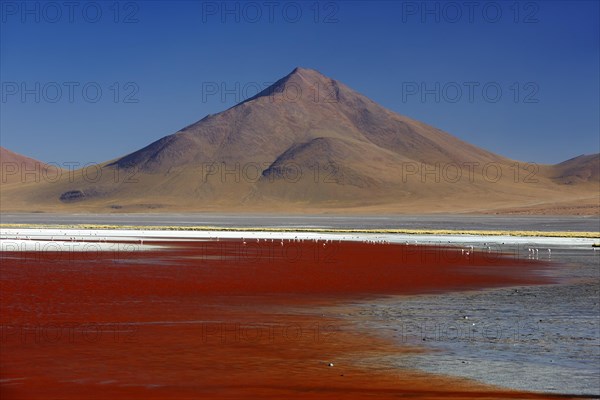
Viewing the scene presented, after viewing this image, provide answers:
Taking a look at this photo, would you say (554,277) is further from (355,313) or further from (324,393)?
(324,393)

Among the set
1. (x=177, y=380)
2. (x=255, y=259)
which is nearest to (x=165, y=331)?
(x=177, y=380)

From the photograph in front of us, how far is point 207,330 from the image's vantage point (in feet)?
51.3

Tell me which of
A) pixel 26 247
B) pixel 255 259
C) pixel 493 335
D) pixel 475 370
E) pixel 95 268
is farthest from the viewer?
pixel 26 247

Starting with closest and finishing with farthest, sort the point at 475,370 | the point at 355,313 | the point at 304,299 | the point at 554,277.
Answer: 1. the point at 475,370
2. the point at 355,313
3. the point at 304,299
4. the point at 554,277

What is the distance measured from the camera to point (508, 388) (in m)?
11.2

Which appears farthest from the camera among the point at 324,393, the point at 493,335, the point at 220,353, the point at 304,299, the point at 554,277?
the point at 554,277

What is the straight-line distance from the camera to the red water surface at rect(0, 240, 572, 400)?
11.2 metres

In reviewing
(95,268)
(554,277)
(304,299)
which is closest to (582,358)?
(304,299)

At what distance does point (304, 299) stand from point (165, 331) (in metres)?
5.92

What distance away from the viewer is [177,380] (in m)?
11.5

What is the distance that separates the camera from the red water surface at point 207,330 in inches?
440

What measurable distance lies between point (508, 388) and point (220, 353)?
4455mm

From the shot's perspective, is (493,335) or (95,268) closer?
(493,335)

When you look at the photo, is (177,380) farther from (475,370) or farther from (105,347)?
(475,370)
